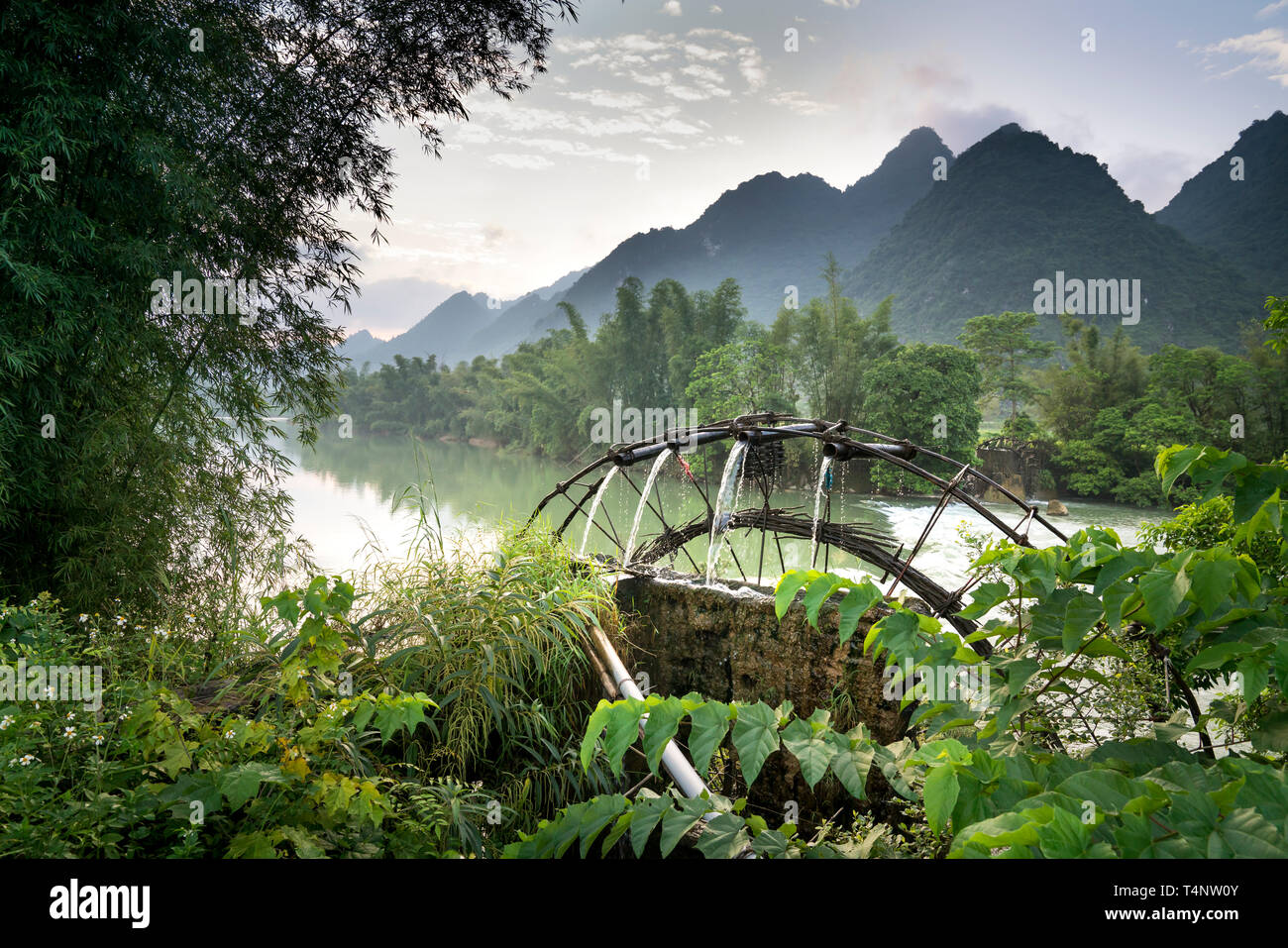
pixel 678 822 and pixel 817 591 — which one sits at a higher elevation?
pixel 817 591

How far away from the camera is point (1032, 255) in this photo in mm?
33312

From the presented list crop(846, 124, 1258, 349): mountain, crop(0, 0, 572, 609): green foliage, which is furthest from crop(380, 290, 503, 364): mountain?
crop(0, 0, 572, 609): green foliage

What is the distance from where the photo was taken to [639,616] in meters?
3.32

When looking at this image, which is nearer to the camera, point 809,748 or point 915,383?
point 809,748

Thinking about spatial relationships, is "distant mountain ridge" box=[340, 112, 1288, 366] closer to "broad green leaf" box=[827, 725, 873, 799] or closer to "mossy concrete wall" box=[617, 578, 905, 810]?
"mossy concrete wall" box=[617, 578, 905, 810]

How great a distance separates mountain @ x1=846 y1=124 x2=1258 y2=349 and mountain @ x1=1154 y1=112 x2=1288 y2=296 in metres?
1.14

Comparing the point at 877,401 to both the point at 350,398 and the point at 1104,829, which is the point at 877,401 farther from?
the point at 350,398

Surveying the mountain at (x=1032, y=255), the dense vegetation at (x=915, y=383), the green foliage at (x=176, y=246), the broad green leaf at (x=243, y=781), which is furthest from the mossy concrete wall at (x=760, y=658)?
the mountain at (x=1032, y=255)

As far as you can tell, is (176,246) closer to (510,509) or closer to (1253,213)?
(510,509)

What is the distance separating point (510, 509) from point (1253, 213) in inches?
1528

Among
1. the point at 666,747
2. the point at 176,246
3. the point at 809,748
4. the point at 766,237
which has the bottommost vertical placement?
the point at 666,747

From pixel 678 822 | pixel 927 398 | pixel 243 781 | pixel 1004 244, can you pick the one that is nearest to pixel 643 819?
pixel 678 822

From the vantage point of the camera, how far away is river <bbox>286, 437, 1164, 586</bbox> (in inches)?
282

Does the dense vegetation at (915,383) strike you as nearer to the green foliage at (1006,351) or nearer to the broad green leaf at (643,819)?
the green foliage at (1006,351)
